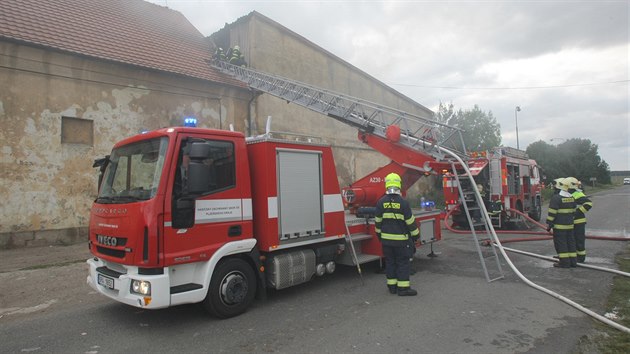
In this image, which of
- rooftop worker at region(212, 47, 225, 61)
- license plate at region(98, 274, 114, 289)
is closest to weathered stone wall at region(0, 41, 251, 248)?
rooftop worker at region(212, 47, 225, 61)

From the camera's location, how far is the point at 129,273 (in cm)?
434

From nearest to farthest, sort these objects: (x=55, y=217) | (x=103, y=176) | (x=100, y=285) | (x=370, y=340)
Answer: (x=370, y=340), (x=100, y=285), (x=103, y=176), (x=55, y=217)

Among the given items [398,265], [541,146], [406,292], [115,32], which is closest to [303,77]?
[115,32]

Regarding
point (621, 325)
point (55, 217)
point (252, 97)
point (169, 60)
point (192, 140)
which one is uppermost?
point (169, 60)

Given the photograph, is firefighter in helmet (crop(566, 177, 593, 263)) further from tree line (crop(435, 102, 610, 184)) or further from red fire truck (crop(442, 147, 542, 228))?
tree line (crop(435, 102, 610, 184))

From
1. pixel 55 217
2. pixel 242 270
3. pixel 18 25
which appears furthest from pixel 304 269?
pixel 18 25

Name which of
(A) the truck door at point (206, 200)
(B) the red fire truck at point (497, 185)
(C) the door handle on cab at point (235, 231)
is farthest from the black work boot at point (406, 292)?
(B) the red fire truck at point (497, 185)

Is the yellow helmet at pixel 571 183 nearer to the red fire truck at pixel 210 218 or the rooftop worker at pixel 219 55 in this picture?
the red fire truck at pixel 210 218

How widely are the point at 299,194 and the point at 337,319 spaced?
6.02ft

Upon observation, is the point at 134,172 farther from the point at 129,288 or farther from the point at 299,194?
the point at 299,194

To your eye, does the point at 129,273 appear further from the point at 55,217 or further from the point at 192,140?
the point at 55,217

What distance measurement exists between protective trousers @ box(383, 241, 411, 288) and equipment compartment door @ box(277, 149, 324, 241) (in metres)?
1.08

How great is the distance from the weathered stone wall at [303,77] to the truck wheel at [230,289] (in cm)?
1048

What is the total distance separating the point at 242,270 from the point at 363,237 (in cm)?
252
